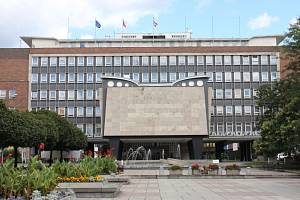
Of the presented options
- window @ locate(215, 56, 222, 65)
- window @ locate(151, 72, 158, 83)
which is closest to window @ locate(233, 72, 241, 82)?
window @ locate(215, 56, 222, 65)

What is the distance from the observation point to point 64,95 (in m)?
101

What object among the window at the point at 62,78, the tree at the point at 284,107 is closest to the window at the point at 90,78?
the window at the point at 62,78

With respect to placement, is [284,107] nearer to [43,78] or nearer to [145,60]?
[145,60]

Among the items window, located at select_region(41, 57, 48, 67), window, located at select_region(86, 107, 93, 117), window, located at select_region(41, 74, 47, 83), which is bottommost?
window, located at select_region(86, 107, 93, 117)

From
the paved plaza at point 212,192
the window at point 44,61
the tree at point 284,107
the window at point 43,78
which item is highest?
the window at point 44,61

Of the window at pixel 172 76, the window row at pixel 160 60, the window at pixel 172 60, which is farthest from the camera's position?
the window at pixel 172 60

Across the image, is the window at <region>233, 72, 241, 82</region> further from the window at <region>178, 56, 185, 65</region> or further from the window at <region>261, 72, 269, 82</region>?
the window at <region>178, 56, 185, 65</region>

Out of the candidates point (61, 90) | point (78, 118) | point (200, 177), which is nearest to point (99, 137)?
point (78, 118)

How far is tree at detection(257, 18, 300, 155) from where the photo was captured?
34.5 metres

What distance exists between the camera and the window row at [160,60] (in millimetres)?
101500

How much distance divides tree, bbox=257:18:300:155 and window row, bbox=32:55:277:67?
A: 4123 centimetres

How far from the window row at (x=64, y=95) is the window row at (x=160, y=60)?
5.67m

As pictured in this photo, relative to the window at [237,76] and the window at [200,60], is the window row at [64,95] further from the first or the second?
the window at [237,76]

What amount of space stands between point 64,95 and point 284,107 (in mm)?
59818
